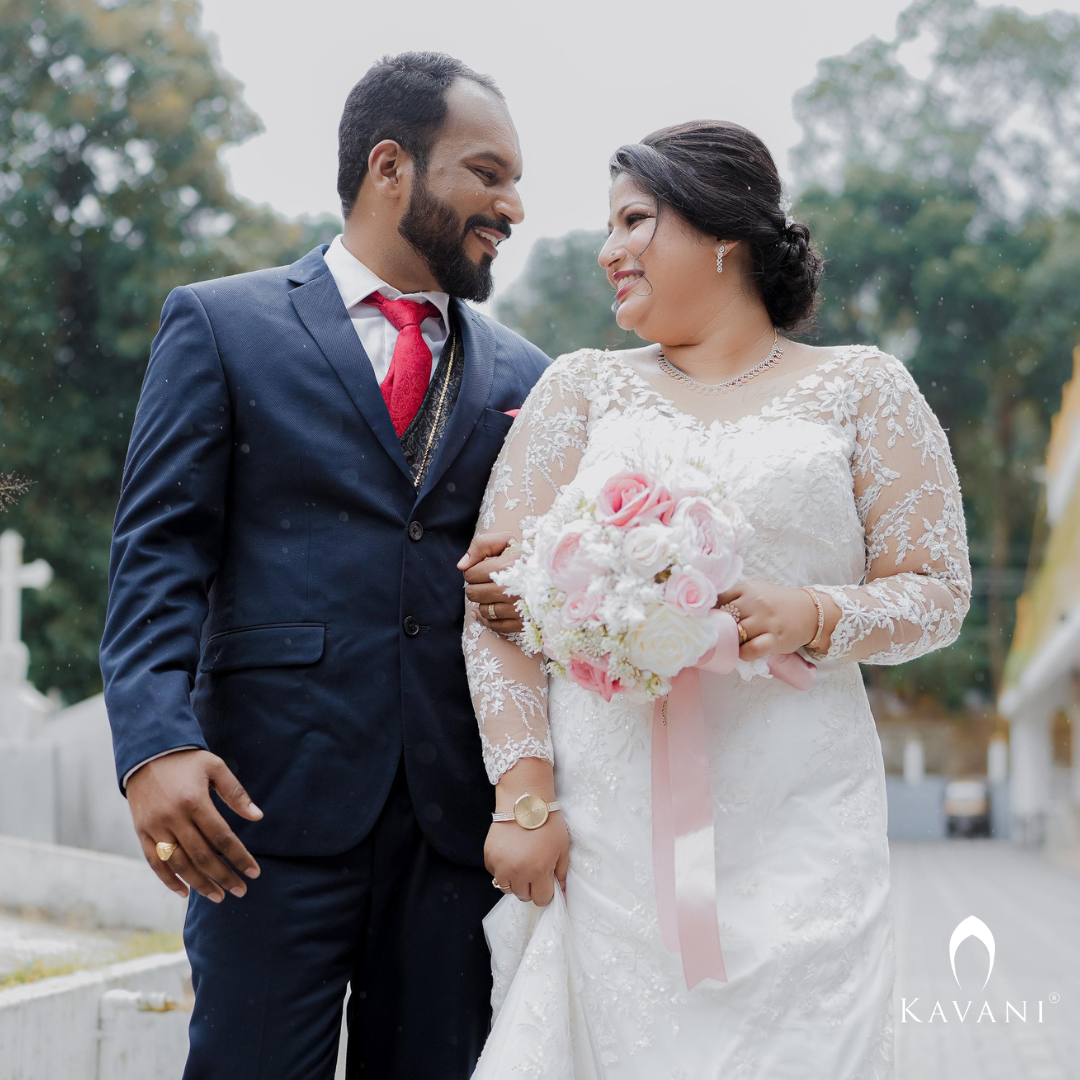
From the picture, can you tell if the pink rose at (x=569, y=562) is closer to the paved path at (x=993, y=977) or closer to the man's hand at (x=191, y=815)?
the man's hand at (x=191, y=815)

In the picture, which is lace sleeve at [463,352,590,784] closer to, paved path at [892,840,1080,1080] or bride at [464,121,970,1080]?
bride at [464,121,970,1080]

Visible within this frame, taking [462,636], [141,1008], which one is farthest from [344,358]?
[141,1008]

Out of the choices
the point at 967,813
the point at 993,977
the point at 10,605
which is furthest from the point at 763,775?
the point at 967,813

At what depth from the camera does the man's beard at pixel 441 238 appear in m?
2.60

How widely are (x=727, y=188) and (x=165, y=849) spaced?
149 centimetres

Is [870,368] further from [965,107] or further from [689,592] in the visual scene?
[965,107]

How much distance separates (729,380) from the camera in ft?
8.27

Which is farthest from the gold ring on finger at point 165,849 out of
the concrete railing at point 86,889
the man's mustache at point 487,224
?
the concrete railing at point 86,889

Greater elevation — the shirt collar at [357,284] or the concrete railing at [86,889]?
the shirt collar at [357,284]

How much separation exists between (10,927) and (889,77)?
21539mm

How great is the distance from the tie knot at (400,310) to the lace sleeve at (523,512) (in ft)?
0.88

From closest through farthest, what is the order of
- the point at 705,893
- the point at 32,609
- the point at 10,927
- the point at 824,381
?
the point at 705,893 < the point at 824,381 < the point at 10,927 < the point at 32,609

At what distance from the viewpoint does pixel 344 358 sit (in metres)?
2.41

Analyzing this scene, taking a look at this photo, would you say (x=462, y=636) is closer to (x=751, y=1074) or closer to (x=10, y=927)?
(x=751, y=1074)
